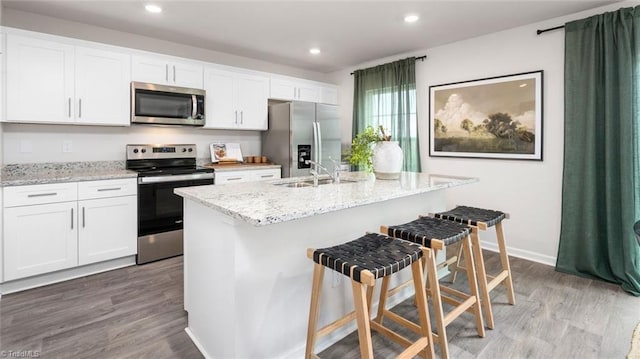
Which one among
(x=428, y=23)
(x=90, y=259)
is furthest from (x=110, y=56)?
(x=428, y=23)

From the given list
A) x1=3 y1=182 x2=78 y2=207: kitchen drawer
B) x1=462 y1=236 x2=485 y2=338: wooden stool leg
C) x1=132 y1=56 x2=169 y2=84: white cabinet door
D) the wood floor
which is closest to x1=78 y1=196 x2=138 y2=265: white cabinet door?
x1=3 y1=182 x2=78 y2=207: kitchen drawer

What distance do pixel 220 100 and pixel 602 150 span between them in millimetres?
3986

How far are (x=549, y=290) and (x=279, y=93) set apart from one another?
3.79 m

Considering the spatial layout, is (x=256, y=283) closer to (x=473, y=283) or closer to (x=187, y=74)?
(x=473, y=283)

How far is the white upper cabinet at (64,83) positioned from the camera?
285cm

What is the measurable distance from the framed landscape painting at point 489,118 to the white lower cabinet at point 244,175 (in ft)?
6.82

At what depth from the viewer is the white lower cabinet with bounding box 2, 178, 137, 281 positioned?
2.67m

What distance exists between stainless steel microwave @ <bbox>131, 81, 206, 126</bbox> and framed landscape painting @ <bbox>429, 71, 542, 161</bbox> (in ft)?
9.43

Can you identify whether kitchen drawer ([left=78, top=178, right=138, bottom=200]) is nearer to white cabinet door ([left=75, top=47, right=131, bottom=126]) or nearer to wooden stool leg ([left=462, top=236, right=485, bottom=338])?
white cabinet door ([left=75, top=47, right=131, bottom=126])

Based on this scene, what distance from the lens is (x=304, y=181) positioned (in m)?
2.66

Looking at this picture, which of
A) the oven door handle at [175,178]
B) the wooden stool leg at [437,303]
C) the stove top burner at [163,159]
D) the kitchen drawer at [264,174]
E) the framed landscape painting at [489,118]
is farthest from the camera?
the kitchen drawer at [264,174]

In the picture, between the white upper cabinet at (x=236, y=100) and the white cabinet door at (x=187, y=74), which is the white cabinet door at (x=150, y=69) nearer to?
the white cabinet door at (x=187, y=74)

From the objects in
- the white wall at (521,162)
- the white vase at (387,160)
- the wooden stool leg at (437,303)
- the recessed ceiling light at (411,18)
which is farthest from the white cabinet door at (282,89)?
the wooden stool leg at (437,303)

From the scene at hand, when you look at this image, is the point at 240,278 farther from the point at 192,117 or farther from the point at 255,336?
the point at 192,117
